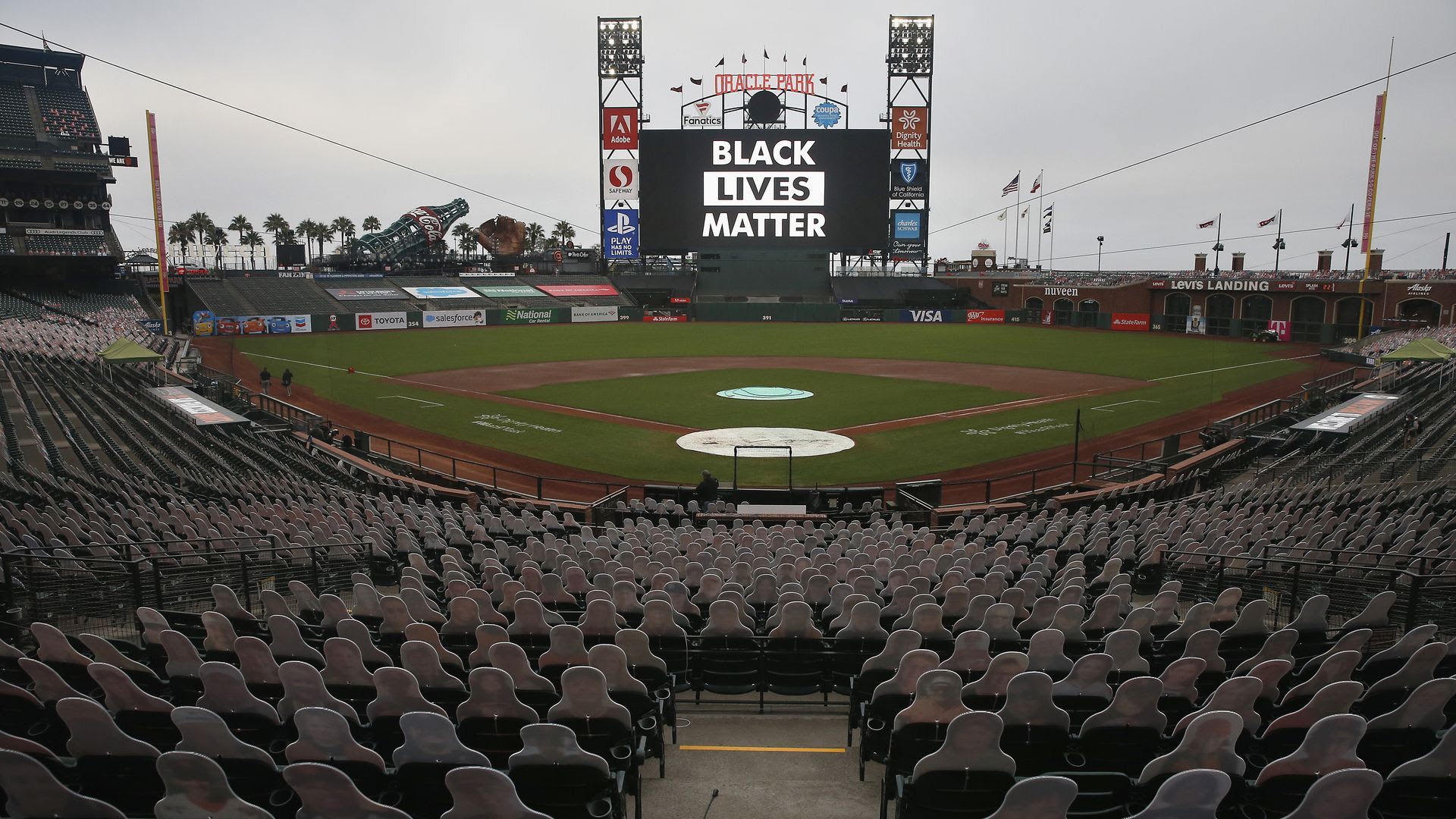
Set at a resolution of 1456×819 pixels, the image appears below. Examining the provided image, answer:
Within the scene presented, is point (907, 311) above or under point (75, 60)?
under

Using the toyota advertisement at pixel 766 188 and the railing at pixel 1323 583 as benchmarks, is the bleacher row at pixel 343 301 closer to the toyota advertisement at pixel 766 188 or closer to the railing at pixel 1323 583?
the toyota advertisement at pixel 766 188

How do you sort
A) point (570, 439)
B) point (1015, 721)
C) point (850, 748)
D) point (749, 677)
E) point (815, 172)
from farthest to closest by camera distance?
point (815, 172) → point (570, 439) → point (749, 677) → point (850, 748) → point (1015, 721)

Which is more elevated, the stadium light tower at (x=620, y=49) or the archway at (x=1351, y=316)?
the stadium light tower at (x=620, y=49)

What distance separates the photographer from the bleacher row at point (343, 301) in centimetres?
7231

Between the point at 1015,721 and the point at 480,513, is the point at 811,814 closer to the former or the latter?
the point at 1015,721

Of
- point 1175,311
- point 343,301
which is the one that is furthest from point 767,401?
point 343,301

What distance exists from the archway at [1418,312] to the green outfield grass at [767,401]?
3960cm

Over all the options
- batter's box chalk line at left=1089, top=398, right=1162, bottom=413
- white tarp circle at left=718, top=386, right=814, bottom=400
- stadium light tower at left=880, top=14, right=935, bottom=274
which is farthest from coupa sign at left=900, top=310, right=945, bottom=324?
batter's box chalk line at left=1089, top=398, right=1162, bottom=413

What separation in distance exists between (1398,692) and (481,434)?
2741cm

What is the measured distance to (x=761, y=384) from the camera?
137ft

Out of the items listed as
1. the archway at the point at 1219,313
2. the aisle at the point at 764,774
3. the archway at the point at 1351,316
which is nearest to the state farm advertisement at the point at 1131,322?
the archway at the point at 1219,313

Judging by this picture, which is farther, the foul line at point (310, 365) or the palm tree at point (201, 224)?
the palm tree at point (201, 224)

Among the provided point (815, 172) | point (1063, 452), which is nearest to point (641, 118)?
point (815, 172)

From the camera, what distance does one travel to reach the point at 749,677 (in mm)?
8016
